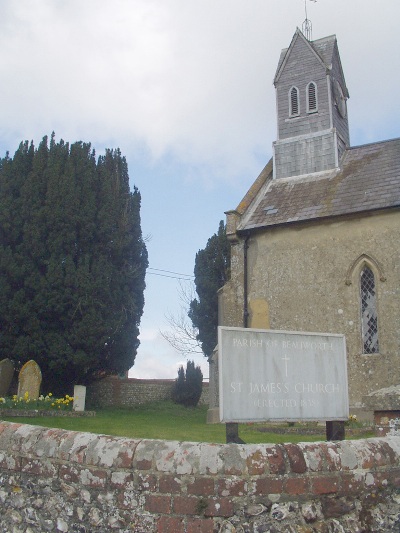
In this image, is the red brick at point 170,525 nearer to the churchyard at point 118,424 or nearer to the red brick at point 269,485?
the red brick at point 269,485

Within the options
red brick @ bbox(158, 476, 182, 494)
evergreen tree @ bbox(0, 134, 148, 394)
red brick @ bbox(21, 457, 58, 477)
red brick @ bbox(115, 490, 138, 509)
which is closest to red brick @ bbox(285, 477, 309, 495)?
red brick @ bbox(158, 476, 182, 494)

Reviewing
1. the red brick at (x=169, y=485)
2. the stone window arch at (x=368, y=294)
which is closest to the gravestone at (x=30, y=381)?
the stone window arch at (x=368, y=294)

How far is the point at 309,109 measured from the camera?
804 inches

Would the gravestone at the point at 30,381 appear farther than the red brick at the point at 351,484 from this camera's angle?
Yes

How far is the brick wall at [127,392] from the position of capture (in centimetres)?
2294

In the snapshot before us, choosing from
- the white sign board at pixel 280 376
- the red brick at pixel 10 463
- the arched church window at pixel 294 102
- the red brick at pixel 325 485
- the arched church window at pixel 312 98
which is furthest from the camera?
the arched church window at pixel 294 102

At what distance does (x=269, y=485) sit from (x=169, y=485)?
1.96ft

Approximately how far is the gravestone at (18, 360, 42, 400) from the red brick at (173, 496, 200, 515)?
14513mm

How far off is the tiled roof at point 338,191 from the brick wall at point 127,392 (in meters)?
10.2

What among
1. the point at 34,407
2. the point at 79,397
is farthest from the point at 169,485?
the point at 79,397

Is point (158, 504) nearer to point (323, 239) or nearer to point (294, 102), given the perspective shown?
point (323, 239)

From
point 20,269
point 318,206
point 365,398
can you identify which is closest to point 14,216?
point 20,269

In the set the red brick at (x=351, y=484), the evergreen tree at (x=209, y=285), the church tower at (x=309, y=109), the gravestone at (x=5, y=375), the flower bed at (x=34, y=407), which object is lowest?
the red brick at (x=351, y=484)

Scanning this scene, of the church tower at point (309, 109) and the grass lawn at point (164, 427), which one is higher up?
the church tower at point (309, 109)
